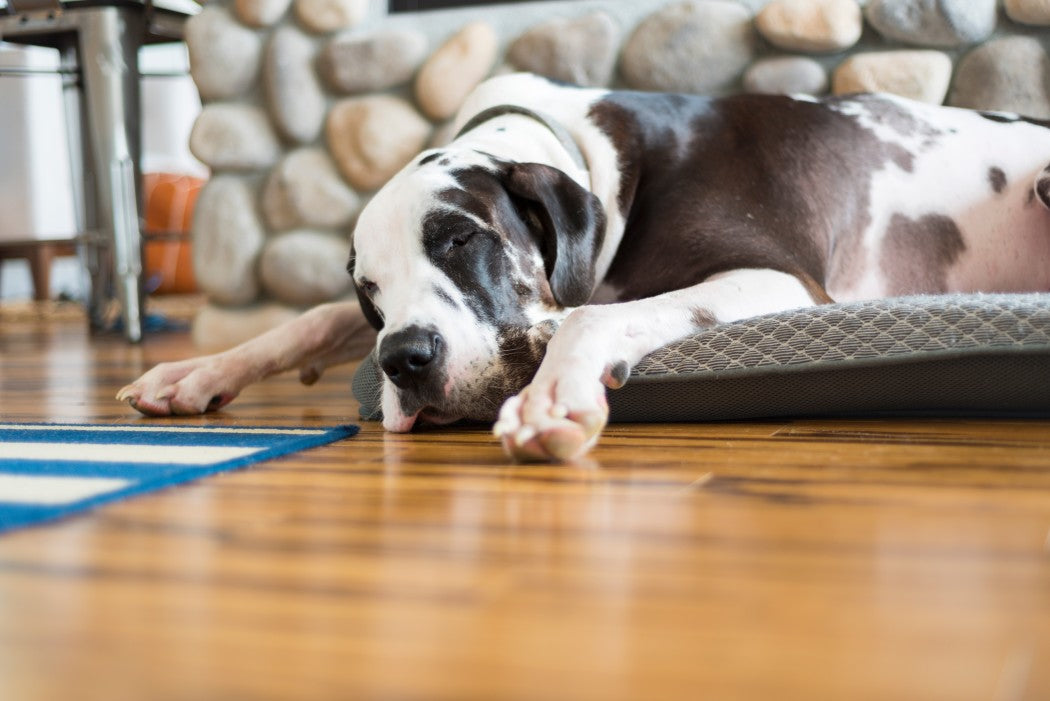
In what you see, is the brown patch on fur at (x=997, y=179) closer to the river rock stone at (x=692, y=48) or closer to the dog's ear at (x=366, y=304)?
the river rock stone at (x=692, y=48)

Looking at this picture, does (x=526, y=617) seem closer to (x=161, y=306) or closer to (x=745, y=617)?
(x=745, y=617)

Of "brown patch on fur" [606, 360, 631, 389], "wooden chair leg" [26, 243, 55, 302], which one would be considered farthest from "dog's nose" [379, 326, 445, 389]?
"wooden chair leg" [26, 243, 55, 302]

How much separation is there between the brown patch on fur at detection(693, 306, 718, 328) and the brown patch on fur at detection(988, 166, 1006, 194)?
3.18ft

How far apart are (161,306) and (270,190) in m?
3.34

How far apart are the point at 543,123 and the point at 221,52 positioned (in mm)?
2005

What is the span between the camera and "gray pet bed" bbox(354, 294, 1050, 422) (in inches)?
64.9

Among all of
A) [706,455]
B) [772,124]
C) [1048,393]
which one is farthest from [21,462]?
[772,124]

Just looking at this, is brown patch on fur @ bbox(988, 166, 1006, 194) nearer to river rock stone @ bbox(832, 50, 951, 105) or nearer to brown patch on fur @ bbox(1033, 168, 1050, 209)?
brown patch on fur @ bbox(1033, 168, 1050, 209)

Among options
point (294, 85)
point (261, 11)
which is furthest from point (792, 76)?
point (261, 11)

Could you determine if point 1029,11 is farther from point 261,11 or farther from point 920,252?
point 261,11

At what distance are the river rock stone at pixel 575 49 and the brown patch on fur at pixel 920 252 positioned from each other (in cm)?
124

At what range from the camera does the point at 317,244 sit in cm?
381

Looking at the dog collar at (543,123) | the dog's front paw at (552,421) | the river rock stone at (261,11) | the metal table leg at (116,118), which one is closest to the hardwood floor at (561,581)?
the dog's front paw at (552,421)

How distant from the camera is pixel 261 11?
3803 mm
